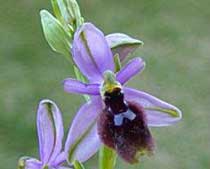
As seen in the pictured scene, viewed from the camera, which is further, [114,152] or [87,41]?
[114,152]

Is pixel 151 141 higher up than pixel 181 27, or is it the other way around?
pixel 151 141

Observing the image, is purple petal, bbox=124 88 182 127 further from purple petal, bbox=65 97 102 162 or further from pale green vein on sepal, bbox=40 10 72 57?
pale green vein on sepal, bbox=40 10 72 57

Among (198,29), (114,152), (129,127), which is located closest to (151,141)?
(129,127)

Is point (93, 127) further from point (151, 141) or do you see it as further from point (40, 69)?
point (40, 69)

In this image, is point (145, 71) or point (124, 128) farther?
point (145, 71)

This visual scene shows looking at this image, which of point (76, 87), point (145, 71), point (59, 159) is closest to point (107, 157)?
point (59, 159)

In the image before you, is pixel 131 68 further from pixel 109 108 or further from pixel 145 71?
pixel 145 71

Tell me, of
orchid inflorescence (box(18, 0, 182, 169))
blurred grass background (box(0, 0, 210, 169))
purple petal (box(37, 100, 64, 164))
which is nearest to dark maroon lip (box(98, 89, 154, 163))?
A: orchid inflorescence (box(18, 0, 182, 169))

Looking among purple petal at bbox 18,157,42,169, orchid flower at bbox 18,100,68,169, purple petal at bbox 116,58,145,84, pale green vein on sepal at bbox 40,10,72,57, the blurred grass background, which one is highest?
pale green vein on sepal at bbox 40,10,72,57
